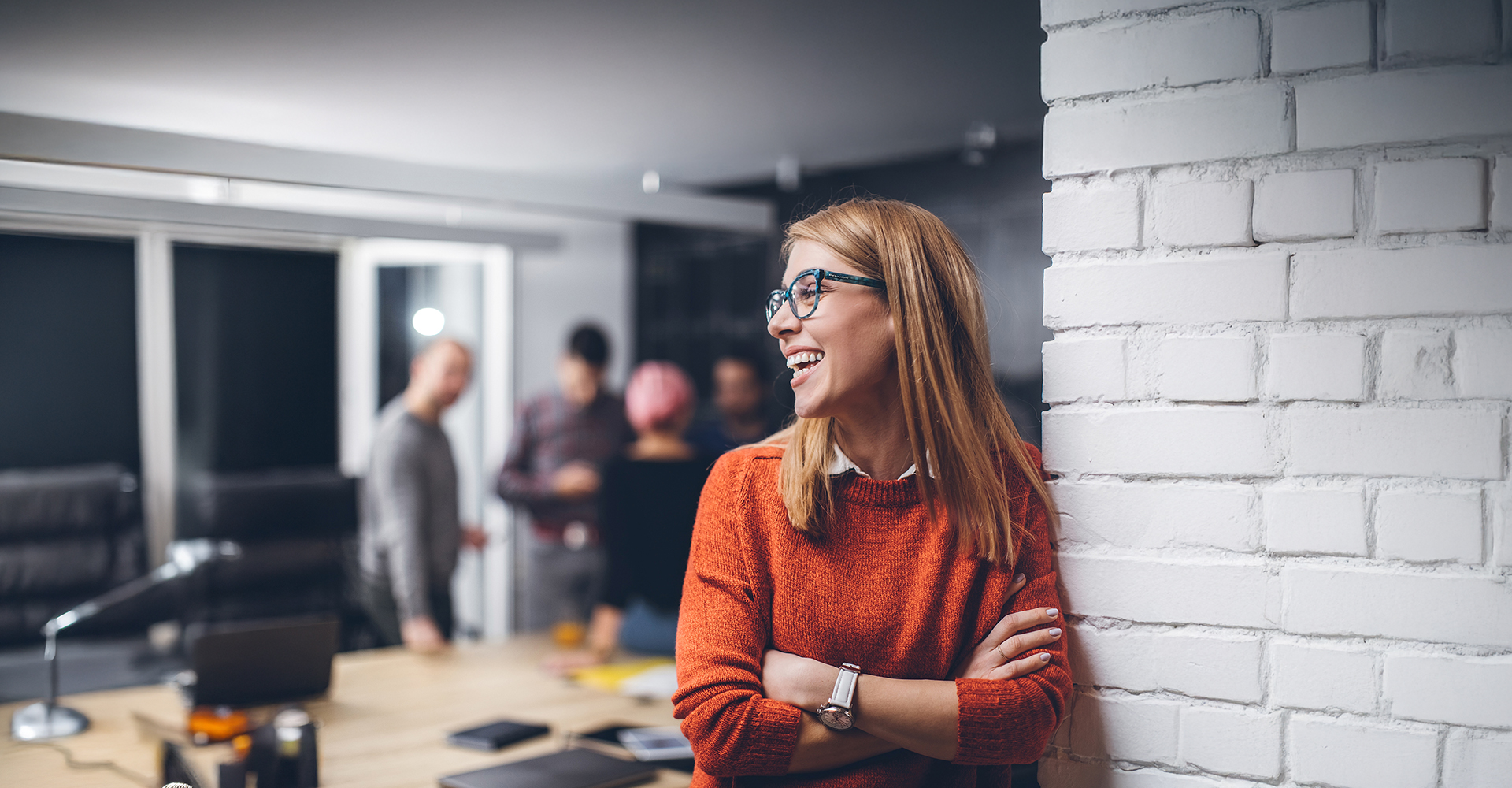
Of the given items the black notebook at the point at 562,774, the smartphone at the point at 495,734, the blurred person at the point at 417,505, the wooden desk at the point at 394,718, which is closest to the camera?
the black notebook at the point at 562,774

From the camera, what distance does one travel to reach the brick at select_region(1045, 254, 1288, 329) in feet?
3.67

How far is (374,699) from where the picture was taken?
236cm

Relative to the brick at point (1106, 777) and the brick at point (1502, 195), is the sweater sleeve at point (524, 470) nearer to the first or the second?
the brick at point (1106, 777)

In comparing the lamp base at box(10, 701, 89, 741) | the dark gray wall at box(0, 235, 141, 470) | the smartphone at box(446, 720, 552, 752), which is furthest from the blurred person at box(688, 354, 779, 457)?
the dark gray wall at box(0, 235, 141, 470)

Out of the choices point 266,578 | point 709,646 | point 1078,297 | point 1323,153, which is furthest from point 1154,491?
point 266,578

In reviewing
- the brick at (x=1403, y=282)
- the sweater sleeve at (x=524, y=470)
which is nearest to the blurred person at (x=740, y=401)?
the sweater sleeve at (x=524, y=470)

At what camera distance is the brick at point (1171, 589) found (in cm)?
113

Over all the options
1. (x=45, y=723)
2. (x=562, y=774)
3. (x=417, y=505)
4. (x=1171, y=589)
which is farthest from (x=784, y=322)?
(x=417, y=505)

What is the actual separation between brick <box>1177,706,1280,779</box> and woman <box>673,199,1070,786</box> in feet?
0.50

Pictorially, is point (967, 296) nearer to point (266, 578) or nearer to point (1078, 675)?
point (1078, 675)

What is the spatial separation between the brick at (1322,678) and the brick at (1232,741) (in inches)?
1.3


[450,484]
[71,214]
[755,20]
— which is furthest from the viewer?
[450,484]

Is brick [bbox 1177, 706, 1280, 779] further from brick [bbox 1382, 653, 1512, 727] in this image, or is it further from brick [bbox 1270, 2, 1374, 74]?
brick [bbox 1270, 2, 1374, 74]

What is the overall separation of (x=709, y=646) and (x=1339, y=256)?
797 mm
